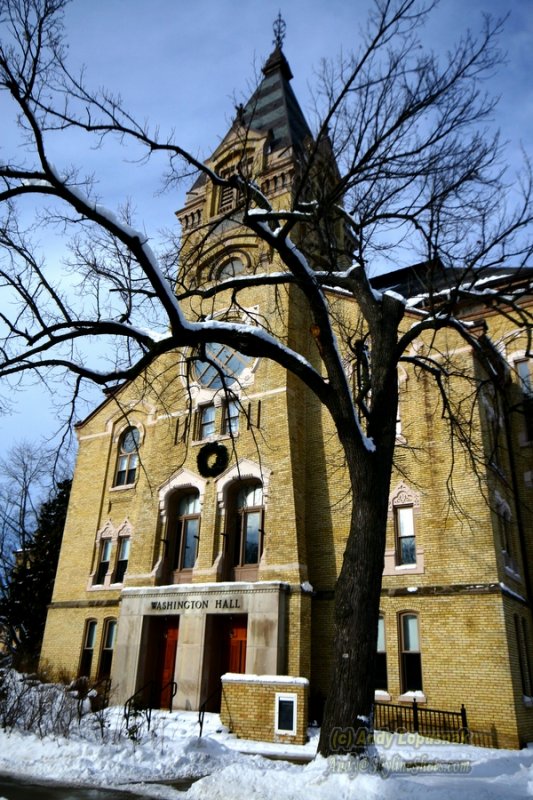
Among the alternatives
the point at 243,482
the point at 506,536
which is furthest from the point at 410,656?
the point at 243,482

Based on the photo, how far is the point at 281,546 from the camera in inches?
690

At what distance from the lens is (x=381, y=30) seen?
28.5ft

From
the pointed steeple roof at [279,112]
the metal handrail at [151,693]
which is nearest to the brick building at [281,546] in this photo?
the metal handrail at [151,693]

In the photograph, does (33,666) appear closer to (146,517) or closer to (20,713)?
(146,517)

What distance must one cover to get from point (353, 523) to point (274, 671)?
29.9 ft

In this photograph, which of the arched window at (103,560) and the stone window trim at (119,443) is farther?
the stone window trim at (119,443)

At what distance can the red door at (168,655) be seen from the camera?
717 inches

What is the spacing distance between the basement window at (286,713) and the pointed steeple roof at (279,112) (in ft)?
64.1

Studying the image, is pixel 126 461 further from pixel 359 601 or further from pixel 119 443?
pixel 359 601

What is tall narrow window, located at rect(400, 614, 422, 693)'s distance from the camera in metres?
15.4

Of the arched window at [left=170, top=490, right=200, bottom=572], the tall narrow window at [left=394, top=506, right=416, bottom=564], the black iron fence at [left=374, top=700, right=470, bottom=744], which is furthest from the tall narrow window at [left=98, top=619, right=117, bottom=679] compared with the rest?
the tall narrow window at [left=394, top=506, right=416, bottom=564]

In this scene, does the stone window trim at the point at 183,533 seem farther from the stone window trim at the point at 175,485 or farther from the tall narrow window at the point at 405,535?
the tall narrow window at the point at 405,535

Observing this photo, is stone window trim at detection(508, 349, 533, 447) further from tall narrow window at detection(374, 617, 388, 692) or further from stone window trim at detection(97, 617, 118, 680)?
stone window trim at detection(97, 617, 118, 680)

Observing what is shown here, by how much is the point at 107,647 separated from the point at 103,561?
3.22 metres
